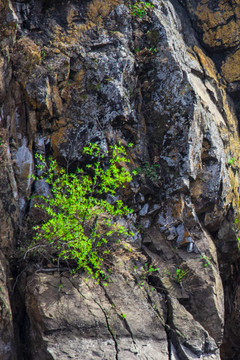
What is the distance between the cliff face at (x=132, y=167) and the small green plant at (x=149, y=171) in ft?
0.11

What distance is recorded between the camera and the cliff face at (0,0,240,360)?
670cm

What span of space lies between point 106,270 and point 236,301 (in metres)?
4.64

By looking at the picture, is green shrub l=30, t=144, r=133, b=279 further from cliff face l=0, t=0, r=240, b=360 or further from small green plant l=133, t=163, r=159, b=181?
small green plant l=133, t=163, r=159, b=181

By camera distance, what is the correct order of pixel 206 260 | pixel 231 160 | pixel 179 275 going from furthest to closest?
pixel 231 160 → pixel 206 260 → pixel 179 275

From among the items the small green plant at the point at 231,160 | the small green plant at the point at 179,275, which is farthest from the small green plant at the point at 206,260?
the small green plant at the point at 231,160

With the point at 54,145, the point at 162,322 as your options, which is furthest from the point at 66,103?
the point at 162,322

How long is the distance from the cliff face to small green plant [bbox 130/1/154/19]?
0.20ft

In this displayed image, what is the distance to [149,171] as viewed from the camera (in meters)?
8.91

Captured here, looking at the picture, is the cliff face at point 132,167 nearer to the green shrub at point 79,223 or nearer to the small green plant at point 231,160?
the small green plant at point 231,160

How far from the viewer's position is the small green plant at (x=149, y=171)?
8.84m

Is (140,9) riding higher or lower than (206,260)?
higher

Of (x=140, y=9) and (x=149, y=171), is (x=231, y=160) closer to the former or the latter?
(x=149, y=171)

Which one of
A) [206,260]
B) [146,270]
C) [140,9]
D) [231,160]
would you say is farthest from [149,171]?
[140,9]

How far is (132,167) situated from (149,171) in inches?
17.7
